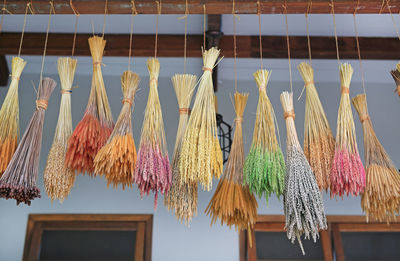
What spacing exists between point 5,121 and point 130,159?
0.58 metres

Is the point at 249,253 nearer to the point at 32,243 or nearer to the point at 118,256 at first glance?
the point at 118,256

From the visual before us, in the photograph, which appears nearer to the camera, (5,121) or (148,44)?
(5,121)

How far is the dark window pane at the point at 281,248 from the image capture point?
298 cm

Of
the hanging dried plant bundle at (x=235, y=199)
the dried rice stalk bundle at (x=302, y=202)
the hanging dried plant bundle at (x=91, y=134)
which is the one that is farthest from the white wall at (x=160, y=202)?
the dried rice stalk bundle at (x=302, y=202)

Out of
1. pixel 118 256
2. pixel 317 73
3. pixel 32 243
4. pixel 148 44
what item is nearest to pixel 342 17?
pixel 317 73

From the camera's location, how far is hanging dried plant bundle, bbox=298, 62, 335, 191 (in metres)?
1.58

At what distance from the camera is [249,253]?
2.97 metres

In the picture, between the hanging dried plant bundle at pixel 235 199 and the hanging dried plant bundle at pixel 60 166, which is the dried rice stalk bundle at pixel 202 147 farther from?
the hanging dried plant bundle at pixel 60 166

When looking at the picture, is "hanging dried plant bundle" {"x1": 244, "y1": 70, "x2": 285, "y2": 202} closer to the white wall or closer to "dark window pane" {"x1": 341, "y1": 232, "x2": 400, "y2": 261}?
the white wall

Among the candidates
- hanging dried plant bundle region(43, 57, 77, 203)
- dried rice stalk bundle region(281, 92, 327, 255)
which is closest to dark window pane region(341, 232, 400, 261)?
dried rice stalk bundle region(281, 92, 327, 255)

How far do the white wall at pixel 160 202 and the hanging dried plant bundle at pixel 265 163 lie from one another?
161cm

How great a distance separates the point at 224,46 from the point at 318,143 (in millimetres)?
1648

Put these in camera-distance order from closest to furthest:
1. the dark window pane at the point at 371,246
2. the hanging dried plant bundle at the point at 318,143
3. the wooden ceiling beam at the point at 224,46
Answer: the hanging dried plant bundle at the point at 318,143
the dark window pane at the point at 371,246
the wooden ceiling beam at the point at 224,46

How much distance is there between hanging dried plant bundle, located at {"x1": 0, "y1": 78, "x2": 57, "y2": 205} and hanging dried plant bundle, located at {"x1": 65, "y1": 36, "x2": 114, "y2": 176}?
0.45 ft
